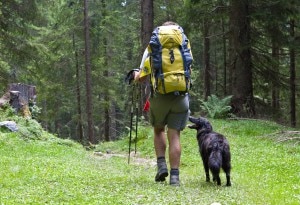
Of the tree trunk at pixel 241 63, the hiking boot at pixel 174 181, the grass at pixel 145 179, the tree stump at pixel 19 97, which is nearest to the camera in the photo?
the grass at pixel 145 179

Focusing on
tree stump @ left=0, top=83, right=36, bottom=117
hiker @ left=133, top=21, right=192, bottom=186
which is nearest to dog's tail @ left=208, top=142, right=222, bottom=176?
hiker @ left=133, top=21, right=192, bottom=186

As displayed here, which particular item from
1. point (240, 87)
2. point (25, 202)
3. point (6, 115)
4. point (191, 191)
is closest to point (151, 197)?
point (191, 191)

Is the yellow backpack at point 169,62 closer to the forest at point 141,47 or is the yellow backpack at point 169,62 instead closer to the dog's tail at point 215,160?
the dog's tail at point 215,160

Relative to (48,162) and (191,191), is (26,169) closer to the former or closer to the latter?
(48,162)

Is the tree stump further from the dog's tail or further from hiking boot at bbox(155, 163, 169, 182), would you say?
the dog's tail

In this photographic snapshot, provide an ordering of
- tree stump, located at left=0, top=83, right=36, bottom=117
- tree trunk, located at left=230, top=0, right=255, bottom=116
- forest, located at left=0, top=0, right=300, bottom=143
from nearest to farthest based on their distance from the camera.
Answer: tree stump, located at left=0, top=83, right=36, bottom=117 < tree trunk, located at left=230, top=0, right=255, bottom=116 < forest, located at left=0, top=0, right=300, bottom=143

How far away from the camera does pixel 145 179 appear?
23.0 ft

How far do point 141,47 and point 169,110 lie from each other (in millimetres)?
13697

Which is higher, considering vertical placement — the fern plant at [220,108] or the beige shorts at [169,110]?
the beige shorts at [169,110]

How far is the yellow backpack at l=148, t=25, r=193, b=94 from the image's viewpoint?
611 cm

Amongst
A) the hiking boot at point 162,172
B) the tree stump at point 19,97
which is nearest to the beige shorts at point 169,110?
the hiking boot at point 162,172

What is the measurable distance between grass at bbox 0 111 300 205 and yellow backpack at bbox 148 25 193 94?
136 cm

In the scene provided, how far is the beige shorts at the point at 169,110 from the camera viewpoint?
252 inches

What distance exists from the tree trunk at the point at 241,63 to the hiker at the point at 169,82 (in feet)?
37.1
